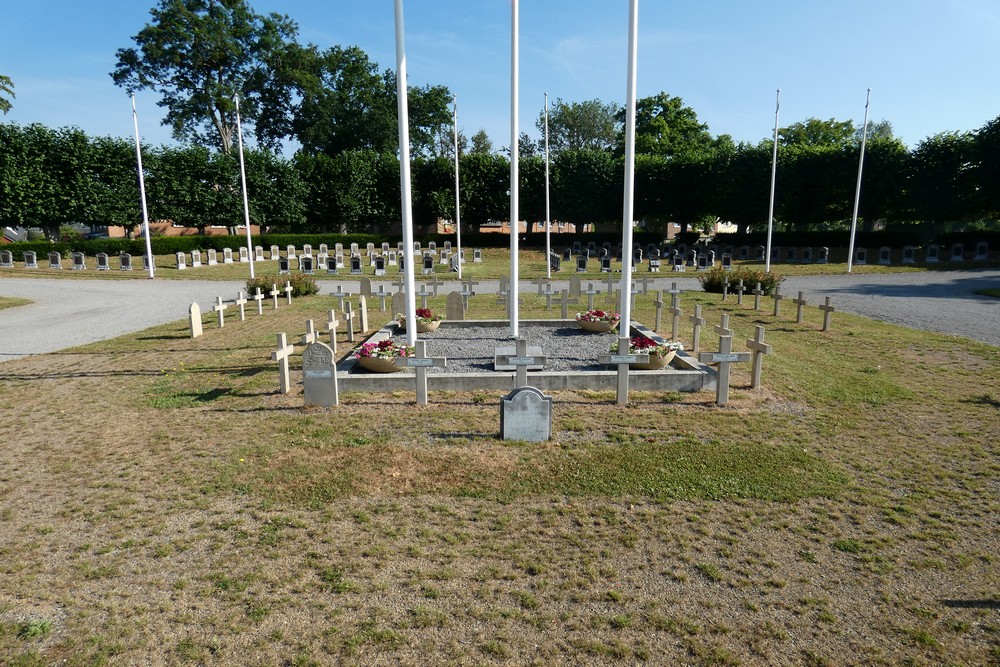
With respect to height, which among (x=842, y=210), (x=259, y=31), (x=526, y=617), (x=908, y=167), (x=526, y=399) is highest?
(x=259, y=31)

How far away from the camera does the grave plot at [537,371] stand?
29.5ft

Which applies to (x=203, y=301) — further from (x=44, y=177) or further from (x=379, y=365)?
(x=44, y=177)

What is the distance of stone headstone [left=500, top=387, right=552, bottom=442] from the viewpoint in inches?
275

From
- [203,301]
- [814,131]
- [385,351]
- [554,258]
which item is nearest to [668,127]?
[814,131]

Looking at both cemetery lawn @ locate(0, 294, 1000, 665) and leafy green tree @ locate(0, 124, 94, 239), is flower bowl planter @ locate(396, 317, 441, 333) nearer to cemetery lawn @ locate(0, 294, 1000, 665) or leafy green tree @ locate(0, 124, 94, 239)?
cemetery lawn @ locate(0, 294, 1000, 665)

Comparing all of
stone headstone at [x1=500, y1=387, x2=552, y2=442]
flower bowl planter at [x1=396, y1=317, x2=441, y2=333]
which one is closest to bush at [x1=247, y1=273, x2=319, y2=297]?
flower bowl planter at [x1=396, y1=317, x2=441, y2=333]

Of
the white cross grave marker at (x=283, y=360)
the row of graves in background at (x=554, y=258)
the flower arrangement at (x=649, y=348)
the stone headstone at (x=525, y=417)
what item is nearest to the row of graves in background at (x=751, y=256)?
the row of graves in background at (x=554, y=258)

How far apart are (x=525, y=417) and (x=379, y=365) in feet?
10.9

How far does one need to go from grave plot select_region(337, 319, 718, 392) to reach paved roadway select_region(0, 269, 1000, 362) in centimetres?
784

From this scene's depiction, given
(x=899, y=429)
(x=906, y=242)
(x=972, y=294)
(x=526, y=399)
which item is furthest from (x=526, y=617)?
(x=906, y=242)

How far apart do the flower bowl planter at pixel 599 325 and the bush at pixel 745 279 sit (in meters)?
7.22

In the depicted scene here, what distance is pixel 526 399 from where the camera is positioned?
22.9 feet

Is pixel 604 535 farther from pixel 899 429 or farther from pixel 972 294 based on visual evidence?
pixel 972 294

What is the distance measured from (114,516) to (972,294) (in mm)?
25480
